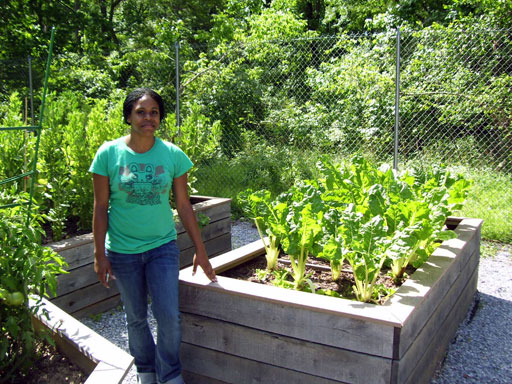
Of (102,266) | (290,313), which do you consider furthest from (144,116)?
(290,313)

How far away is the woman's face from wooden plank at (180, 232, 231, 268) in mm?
2321

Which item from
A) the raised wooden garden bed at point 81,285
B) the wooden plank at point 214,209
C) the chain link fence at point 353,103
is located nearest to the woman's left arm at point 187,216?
the raised wooden garden bed at point 81,285

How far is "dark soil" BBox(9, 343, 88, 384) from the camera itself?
81.4 inches

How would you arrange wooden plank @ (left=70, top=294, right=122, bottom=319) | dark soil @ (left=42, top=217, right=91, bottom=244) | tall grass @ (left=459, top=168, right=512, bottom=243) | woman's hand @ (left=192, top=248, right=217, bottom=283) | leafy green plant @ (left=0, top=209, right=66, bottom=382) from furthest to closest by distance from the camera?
tall grass @ (left=459, top=168, right=512, bottom=243) → dark soil @ (left=42, top=217, right=91, bottom=244) → wooden plank @ (left=70, top=294, right=122, bottom=319) → woman's hand @ (left=192, top=248, right=217, bottom=283) → leafy green plant @ (left=0, top=209, right=66, bottom=382)

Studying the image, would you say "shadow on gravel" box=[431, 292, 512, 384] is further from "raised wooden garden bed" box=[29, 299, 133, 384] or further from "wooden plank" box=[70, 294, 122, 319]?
"wooden plank" box=[70, 294, 122, 319]

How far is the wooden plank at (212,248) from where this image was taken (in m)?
4.67

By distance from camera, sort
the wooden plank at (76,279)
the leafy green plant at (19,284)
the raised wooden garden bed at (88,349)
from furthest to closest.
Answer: the wooden plank at (76,279) < the leafy green plant at (19,284) < the raised wooden garden bed at (88,349)

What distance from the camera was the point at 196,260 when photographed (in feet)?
8.86

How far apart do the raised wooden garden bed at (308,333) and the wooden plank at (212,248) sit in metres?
1.80

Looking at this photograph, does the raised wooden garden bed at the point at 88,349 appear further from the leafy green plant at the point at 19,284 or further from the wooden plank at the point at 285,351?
the wooden plank at the point at 285,351

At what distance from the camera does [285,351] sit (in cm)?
242

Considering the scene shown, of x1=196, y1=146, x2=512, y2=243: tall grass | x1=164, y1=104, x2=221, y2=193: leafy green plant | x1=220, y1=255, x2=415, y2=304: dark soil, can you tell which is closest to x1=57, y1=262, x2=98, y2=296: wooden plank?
x1=220, y1=255, x2=415, y2=304: dark soil

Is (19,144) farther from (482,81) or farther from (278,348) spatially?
(482,81)

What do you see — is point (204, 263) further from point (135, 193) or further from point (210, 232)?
point (210, 232)
